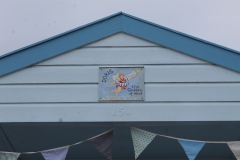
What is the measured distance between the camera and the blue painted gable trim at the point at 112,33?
484 cm

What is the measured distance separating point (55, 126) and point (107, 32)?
1.22 m

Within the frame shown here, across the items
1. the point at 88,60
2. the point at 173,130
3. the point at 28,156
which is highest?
the point at 88,60

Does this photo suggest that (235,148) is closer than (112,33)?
Yes

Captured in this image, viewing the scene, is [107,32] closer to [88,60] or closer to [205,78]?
[88,60]

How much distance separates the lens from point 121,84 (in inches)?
188

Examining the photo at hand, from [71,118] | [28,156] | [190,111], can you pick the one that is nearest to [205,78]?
[190,111]

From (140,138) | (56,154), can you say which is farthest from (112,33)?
(56,154)

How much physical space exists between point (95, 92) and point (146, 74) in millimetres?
581

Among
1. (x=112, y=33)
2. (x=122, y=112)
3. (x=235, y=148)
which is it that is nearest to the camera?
(x=122, y=112)

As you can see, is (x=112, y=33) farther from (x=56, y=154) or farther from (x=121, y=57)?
(x=56, y=154)

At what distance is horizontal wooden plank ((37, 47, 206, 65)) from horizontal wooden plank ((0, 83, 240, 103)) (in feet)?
0.86

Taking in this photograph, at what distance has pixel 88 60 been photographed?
488 cm

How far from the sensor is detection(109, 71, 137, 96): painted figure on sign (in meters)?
4.77

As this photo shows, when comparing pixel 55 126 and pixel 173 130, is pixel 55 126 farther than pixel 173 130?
No
